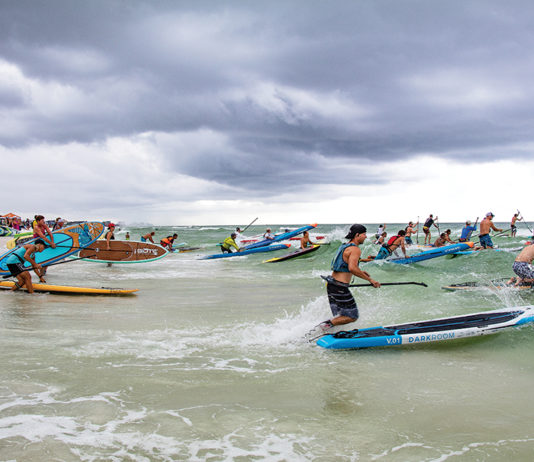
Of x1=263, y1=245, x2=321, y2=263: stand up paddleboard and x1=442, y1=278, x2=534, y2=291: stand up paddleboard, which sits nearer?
x1=442, y1=278, x2=534, y2=291: stand up paddleboard

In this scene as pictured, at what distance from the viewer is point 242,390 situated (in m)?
4.57

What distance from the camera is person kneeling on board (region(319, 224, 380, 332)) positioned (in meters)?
6.11

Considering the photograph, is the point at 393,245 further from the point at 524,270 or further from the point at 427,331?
the point at 427,331

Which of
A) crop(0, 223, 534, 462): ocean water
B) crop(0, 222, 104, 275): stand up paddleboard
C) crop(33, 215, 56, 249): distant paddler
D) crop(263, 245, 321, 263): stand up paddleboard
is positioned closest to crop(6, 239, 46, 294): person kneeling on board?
crop(33, 215, 56, 249): distant paddler

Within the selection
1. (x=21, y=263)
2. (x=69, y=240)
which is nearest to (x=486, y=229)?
(x=69, y=240)

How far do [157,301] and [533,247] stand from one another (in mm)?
7928

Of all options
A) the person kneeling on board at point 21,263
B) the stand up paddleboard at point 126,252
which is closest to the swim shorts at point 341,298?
the person kneeling on board at point 21,263

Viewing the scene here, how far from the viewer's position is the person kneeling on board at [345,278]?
20.1ft

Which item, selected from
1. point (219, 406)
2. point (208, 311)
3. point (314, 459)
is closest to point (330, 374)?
point (219, 406)

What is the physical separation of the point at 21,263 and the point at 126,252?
574 cm

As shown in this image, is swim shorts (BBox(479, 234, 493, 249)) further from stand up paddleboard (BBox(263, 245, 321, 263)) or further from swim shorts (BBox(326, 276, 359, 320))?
swim shorts (BBox(326, 276, 359, 320))

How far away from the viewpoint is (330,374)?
201 inches

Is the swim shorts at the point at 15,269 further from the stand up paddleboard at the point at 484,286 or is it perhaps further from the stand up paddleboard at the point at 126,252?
the stand up paddleboard at the point at 484,286

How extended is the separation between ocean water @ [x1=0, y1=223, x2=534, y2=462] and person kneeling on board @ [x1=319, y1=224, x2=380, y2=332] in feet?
1.85
